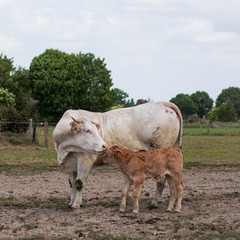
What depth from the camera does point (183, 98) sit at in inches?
4363

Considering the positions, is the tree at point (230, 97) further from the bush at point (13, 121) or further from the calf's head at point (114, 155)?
the calf's head at point (114, 155)

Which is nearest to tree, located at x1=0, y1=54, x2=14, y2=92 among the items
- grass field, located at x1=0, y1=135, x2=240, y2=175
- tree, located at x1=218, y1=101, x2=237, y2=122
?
grass field, located at x1=0, y1=135, x2=240, y2=175

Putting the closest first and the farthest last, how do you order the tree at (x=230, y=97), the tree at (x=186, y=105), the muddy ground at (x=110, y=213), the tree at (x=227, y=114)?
1. the muddy ground at (x=110, y=213)
2. the tree at (x=227, y=114)
3. the tree at (x=186, y=105)
4. the tree at (x=230, y=97)

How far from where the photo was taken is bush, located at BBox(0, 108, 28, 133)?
26.7m

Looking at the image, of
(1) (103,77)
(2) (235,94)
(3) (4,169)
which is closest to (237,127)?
(1) (103,77)

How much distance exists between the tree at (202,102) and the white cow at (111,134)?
106 meters

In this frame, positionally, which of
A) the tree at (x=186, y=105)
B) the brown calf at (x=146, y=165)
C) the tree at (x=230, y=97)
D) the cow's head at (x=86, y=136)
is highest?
the tree at (x=230, y=97)

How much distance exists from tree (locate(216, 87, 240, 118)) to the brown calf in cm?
10566

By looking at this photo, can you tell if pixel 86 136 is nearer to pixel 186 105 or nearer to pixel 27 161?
pixel 27 161

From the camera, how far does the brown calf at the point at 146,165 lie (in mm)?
9258

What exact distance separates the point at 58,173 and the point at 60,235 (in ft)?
26.6

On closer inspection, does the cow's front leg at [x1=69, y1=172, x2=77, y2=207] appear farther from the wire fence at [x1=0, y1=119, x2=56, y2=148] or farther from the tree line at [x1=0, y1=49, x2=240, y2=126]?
the tree line at [x1=0, y1=49, x2=240, y2=126]

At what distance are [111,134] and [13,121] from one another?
18.4 metres

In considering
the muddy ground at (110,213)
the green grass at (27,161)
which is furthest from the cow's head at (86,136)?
the green grass at (27,161)
